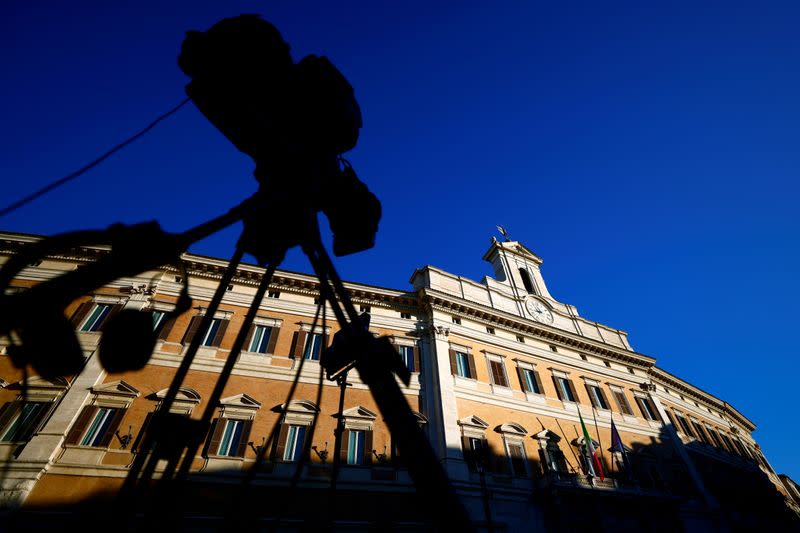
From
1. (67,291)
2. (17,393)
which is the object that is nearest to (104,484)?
(17,393)

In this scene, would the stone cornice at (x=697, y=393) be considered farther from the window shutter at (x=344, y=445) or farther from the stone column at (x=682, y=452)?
the window shutter at (x=344, y=445)

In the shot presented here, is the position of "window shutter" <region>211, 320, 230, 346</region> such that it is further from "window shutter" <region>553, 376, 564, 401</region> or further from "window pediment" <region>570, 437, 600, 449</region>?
"window pediment" <region>570, 437, 600, 449</region>

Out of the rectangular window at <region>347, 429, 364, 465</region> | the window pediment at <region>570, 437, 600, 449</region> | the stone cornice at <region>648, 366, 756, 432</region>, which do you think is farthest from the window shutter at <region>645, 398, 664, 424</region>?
the rectangular window at <region>347, 429, 364, 465</region>

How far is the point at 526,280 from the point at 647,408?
10739mm

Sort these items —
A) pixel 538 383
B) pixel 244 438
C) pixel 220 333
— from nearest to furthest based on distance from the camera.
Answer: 1. pixel 244 438
2. pixel 220 333
3. pixel 538 383

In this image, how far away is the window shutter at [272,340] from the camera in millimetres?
15934

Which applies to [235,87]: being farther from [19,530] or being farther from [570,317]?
[570,317]

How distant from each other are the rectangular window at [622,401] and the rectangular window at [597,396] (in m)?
1.18

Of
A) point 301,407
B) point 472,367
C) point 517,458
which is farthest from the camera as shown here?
point 472,367

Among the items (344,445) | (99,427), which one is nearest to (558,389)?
(344,445)

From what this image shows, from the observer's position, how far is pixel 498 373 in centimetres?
1861

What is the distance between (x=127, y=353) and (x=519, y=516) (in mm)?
16008

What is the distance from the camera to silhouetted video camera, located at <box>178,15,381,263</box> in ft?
8.18

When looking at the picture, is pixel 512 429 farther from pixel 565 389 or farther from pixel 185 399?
pixel 185 399
